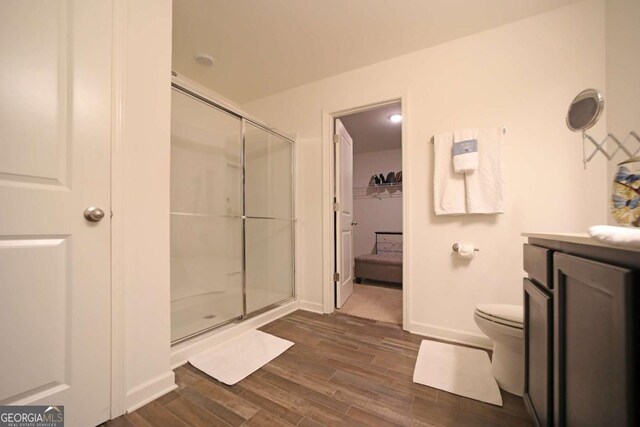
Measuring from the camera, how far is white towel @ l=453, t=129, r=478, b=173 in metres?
1.72

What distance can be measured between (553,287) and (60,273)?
5.84 feet

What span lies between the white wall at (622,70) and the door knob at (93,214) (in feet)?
8.95

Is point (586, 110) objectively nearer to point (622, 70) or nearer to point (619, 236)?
point (622, 70)

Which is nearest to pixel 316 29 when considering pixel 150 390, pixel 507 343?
pixel 507 343

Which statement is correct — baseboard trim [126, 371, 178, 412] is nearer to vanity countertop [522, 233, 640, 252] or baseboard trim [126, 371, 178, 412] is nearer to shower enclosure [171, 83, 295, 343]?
shower enclosure [171, 83, 295, 343]

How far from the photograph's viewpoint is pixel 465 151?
68.1 inches

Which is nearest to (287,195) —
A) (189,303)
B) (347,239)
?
(347,239)

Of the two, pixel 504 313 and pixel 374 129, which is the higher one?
pixel 374 129

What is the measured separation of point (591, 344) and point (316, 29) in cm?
225

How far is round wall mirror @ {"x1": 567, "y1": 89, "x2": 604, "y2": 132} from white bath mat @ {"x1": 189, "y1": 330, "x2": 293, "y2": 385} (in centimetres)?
210

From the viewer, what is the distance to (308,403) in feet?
3.78

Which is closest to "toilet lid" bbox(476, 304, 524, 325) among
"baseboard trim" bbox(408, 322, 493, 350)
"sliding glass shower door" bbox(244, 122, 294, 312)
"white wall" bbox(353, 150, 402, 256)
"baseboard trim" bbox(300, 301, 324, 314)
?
"baseboard trim" bbox(408, 322, 493, 350)

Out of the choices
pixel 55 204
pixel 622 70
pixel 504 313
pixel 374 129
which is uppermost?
pixel 374 129

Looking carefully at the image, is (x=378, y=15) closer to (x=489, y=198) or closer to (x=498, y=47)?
(x=498, y=47)
